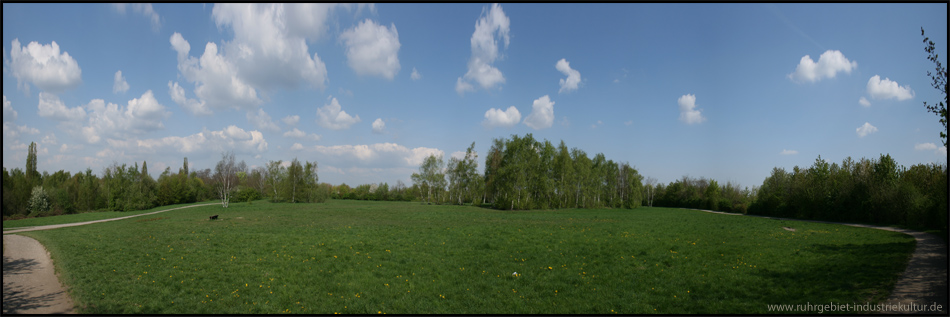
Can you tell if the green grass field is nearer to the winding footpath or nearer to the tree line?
the winding footpath

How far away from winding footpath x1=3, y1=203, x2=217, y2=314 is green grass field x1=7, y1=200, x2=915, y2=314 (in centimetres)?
38

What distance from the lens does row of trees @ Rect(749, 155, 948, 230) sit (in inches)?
1013

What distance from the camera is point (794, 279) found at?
11.4m

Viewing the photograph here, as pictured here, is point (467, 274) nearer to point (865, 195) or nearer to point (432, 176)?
point (865, 195)

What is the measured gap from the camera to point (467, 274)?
514 inches

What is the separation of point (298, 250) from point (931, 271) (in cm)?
2166

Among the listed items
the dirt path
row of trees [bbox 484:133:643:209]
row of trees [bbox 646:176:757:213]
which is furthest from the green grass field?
row of trees [bbox 646:176:757:213]

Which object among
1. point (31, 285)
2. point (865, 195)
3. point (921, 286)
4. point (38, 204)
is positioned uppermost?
point (865, 195)

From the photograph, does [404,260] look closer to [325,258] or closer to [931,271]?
[325,258]

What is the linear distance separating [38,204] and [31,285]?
179 ft

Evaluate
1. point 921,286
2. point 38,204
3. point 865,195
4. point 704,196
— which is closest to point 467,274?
point 921,286

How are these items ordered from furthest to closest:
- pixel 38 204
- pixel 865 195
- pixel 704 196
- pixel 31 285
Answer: pixel 704 196 < pixel 38 204 < pixel 865 195 < pixel 31 285

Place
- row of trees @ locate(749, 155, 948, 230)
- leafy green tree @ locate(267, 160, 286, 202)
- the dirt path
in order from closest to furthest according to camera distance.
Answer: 1. the dirt path
2. row of trees @ locate(749, 155, 948, 230)
3. leafy green tree @ locate(267, 160, 286, 202)

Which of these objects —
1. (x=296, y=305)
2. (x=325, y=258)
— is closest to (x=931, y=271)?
(x=296, y=305)
